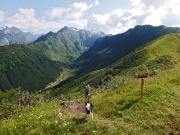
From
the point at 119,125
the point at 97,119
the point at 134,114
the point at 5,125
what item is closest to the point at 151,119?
the point at 134,114

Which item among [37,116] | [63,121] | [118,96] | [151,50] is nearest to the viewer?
[63,121]

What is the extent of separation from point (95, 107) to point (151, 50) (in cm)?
11668

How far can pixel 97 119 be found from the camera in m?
24.7

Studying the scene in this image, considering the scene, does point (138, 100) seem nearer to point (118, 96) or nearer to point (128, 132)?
point (118, 96)

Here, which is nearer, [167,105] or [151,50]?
[167,105]

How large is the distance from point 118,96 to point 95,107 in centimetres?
386

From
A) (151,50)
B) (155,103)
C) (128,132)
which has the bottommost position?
(128,132)

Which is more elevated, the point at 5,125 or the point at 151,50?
the point at 151,50

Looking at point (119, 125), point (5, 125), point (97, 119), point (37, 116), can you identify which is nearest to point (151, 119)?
point (119, 125)

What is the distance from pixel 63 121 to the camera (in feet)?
79.1

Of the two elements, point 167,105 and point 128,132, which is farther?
point 167,105

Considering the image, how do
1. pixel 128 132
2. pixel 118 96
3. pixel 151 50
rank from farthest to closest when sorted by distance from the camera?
pixel 151 50, pixel 118 96, pixel 128 132

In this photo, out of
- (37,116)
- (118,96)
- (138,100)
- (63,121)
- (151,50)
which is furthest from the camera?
(151,50)

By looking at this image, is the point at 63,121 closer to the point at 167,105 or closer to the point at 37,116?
the point at 37,116
